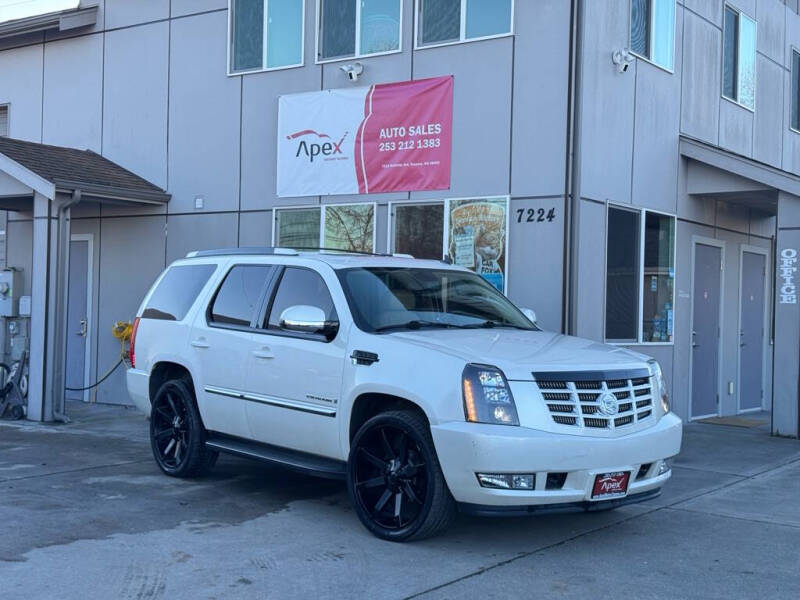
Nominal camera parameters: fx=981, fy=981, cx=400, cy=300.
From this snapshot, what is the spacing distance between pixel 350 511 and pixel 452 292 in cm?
193

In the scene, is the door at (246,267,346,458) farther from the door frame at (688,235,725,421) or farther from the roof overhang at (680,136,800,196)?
the door frame at (688,235,725,421)

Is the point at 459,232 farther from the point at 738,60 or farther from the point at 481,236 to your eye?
the point at 738,60

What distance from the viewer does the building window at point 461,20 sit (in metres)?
11.7

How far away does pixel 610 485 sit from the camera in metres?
6.34

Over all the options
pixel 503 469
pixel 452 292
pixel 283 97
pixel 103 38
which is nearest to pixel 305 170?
pixel 283 97

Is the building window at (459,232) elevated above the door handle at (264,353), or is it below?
above

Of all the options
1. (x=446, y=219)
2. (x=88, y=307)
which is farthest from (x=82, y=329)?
(x=446, y=219)

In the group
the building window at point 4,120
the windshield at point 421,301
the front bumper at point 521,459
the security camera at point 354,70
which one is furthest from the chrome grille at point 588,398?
the building window at point 4,120

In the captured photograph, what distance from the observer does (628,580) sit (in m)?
5.88

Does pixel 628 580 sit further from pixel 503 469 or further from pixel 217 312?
pixel 217 312

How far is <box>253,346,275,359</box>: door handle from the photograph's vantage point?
7.62 metres

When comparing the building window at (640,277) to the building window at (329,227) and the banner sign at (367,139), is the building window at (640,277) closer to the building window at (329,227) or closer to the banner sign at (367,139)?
the banner sign at (367,139)

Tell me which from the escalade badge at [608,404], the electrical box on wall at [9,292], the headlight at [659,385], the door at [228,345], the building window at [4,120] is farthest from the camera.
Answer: the building window at [4,120]

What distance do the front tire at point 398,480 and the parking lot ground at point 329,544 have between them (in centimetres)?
16
